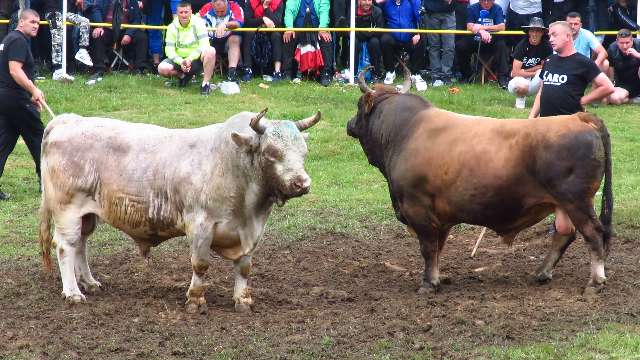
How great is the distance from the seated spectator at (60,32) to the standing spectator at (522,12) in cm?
719

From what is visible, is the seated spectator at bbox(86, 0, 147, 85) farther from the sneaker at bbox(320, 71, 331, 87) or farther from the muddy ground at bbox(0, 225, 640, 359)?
the muddy ground at bbox(0, 225, 640, 359)

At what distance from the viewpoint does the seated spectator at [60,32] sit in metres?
19.2

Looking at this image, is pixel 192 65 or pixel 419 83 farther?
pixel 419 83

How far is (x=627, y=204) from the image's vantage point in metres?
13.0

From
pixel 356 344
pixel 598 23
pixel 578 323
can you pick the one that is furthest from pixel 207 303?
pixel 598 23

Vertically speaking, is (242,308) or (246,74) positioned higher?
(246,74)

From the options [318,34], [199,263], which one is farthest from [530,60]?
[199,263]

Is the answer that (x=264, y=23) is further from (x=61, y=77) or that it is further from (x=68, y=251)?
(x=68, y=251)

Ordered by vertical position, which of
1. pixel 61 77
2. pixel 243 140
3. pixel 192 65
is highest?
pixel 243 140

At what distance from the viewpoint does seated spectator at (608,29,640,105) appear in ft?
59.7

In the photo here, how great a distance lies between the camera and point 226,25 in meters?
19.4

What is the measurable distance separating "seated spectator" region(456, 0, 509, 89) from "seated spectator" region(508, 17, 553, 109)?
1624 mm

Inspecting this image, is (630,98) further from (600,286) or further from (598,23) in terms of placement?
(600,286)

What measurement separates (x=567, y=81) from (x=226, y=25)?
9.52m
